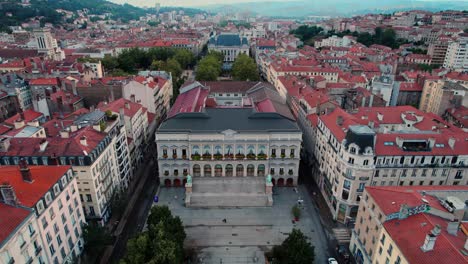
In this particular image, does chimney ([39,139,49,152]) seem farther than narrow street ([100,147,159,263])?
No

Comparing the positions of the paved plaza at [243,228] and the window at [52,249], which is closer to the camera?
the window at [52,249]

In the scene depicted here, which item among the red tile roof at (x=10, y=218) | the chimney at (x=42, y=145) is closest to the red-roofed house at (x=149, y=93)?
the chimney at (x=42, y=145)

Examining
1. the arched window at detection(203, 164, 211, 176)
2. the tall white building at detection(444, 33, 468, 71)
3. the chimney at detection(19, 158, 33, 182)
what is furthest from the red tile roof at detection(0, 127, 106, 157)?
the tall white building at detection(444, 33, 468, 71)

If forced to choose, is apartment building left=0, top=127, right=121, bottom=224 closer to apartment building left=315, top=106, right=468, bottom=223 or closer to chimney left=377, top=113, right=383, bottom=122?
apartment building left=315, top=106, right=468, bottom=223

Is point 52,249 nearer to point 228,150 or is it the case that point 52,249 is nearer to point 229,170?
point 228,150

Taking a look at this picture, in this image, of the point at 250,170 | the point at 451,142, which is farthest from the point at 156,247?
the point at 451,142

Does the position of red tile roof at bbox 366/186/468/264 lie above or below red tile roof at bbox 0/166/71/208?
below

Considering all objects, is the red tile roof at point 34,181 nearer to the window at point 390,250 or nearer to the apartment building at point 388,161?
the window at point 390,250
